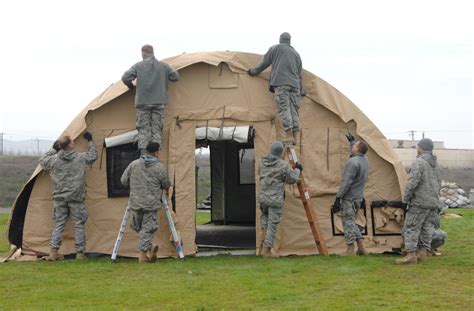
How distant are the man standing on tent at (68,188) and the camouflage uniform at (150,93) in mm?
914

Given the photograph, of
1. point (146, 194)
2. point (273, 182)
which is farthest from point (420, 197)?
point (146, 194)

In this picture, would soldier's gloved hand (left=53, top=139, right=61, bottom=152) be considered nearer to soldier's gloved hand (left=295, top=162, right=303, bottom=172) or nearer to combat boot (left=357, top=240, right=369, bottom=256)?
soldier's gloved hand (left=295, top=162, right=303, bottom=172)

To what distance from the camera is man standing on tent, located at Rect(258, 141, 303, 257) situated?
10219mm

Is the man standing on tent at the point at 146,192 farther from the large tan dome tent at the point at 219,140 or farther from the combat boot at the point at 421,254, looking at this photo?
the combat boot at the point at 421,254

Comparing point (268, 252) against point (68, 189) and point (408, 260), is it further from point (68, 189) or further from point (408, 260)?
point (68, 189)

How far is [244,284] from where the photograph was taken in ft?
27.0

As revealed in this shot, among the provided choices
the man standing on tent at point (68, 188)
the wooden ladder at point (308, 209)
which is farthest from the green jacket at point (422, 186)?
the man standing on tent at point (68, 188)

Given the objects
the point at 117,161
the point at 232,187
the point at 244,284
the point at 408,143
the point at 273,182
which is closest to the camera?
the point at 244,284

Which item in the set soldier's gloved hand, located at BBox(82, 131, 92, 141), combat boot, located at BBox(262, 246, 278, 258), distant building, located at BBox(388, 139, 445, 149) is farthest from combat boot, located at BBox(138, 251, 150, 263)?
distant building, located at BBox(388, 139, 445, 149)

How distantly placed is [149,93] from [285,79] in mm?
2055

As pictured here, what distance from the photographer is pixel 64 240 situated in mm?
11203

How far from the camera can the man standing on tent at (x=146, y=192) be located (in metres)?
10.1

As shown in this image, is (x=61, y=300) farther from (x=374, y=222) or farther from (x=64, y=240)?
(x=374, y=222)

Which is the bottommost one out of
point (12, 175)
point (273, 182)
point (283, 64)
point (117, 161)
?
point (12, 175)
